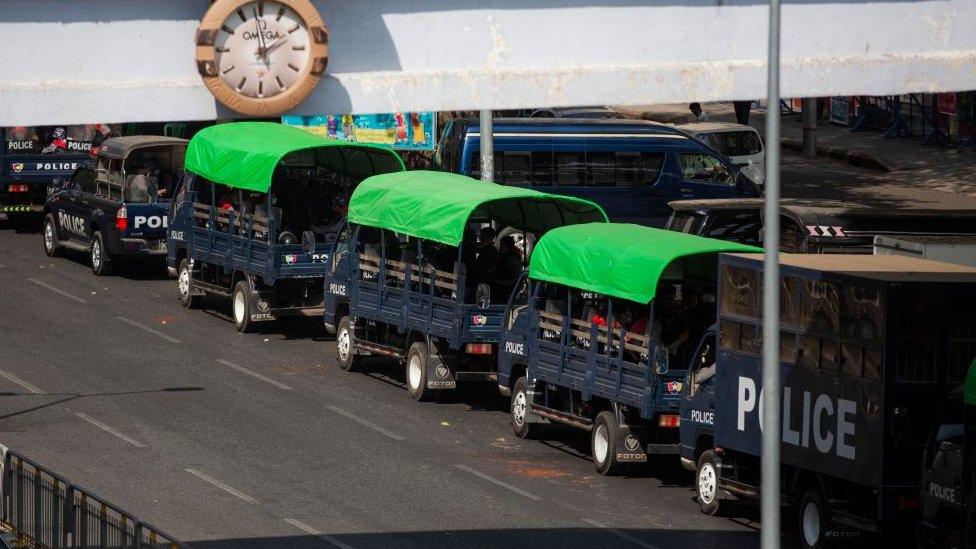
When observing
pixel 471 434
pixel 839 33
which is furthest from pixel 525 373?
pixel 839 33

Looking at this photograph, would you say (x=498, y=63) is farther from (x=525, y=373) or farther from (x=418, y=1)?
(x=525, y=373)

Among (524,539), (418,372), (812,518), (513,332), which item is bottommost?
(524,539)

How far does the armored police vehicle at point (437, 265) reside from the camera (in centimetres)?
2573

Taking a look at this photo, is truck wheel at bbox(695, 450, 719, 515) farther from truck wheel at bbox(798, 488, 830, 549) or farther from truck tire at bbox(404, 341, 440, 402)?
truck tire at bbox(404, 341, 440, 402)

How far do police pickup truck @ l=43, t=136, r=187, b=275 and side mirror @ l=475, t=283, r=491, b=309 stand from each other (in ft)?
36.1

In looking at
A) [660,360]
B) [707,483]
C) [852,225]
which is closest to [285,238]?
[852,225]

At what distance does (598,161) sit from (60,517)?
21.1 metres

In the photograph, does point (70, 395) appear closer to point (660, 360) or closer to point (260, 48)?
point (660, 360)

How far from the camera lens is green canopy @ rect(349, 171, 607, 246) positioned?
25.8 metres

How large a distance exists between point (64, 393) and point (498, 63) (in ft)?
46.8

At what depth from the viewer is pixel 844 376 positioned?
18.6 metres

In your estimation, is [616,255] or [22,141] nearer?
[616,255]

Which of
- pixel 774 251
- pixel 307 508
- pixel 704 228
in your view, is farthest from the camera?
pixel 704 228

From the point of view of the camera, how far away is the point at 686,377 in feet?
69.6
